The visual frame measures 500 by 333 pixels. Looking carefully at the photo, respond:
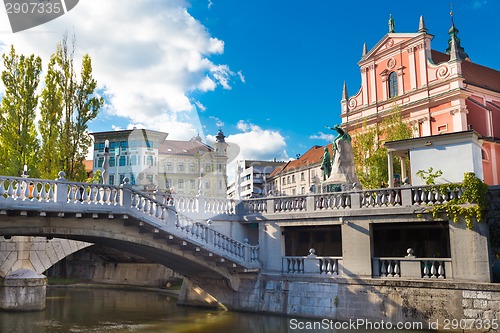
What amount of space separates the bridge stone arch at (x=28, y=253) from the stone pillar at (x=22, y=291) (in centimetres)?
53

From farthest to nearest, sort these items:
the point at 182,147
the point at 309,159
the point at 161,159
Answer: the point at 309,159, the point at 182,147, the point at 161,159

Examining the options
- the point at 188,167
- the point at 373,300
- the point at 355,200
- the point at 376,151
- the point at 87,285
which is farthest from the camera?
the point at 188,167

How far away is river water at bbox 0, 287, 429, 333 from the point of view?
18.7 meters

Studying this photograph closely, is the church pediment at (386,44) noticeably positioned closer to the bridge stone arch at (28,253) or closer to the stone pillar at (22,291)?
the bridge stone arch at (28,253)

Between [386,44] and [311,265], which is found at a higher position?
[386,44]

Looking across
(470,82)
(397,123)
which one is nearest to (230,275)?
(397,123)

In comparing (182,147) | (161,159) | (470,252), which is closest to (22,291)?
(470,252)

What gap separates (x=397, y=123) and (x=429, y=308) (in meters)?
20.2

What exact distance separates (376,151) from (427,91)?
9.69 m

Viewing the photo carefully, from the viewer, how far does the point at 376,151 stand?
33031mm

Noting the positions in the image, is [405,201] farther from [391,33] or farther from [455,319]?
[391,33]

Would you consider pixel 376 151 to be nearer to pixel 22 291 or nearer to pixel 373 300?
pixel 373 300

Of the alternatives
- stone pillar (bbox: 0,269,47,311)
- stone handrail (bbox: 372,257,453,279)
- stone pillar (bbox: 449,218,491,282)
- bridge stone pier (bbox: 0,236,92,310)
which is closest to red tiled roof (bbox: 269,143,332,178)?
bridge stone pier (bbox: 0,236,92,310)

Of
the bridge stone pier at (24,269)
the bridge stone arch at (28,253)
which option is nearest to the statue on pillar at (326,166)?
the bridge stone pier at (24,269)
